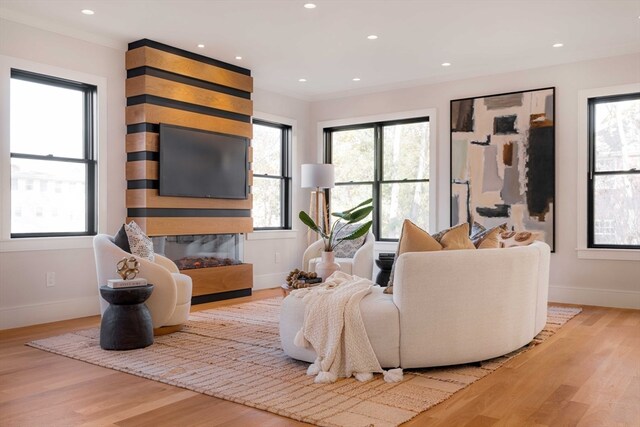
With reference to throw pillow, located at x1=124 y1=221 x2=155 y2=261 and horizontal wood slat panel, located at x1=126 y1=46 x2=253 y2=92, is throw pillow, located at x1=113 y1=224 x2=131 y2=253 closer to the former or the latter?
throw pillow, located at x1=124 y1=221 x2=155 y2=261

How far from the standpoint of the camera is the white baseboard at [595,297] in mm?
5570

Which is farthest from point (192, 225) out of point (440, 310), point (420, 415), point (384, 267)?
point (420, 415)

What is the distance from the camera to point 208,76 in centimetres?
596

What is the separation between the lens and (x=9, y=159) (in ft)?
15.1

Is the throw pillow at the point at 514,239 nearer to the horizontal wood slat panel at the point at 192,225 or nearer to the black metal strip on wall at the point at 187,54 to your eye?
the horizontal wood slat panel at the point at 192,225

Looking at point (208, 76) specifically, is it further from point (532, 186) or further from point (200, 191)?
point (532, 186)

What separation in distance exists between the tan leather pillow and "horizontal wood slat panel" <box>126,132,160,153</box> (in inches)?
126

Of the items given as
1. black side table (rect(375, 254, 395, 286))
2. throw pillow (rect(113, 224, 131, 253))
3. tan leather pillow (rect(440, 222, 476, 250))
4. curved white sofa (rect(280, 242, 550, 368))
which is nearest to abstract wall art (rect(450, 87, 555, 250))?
black side table (rect(375, 254, 395, 286))

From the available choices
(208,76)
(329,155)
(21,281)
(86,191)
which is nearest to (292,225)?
(329,155)

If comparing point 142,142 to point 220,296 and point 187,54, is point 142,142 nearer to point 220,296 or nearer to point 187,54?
point 187,54

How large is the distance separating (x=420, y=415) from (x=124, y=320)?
216 centimetres

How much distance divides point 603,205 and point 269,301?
3.69 meters

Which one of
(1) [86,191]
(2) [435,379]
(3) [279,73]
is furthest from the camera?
(3) [279,73]

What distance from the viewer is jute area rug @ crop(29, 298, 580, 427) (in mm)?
2562
